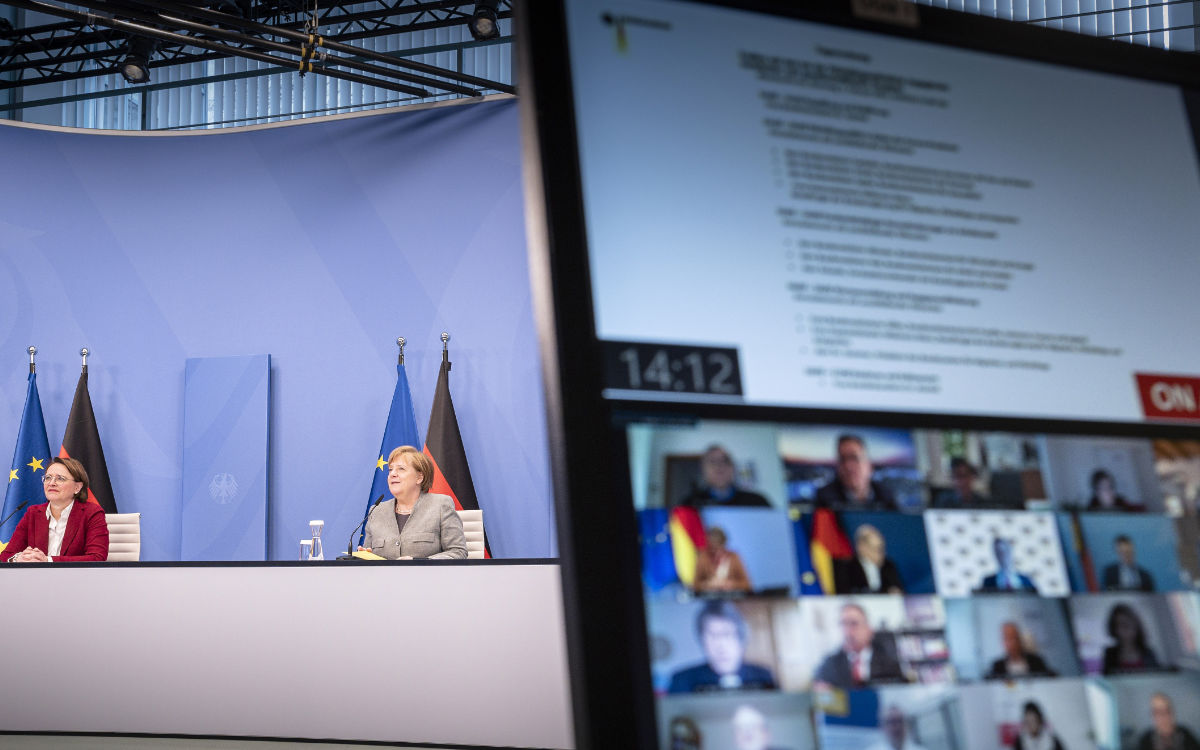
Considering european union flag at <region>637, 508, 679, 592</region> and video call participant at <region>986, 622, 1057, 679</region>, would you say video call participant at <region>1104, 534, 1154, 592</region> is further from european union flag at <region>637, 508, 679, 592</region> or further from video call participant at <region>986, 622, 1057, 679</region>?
european union flag at <region>637, 508, 679, 592</region>

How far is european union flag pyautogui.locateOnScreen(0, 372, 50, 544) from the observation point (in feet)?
20.3

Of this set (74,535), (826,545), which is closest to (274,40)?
(74,535)

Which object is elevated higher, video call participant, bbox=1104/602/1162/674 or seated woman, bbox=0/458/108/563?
seated woman, bbox=0/458/108/563

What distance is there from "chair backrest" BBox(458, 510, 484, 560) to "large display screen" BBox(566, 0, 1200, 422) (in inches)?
172

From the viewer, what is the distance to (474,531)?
506 centimetres

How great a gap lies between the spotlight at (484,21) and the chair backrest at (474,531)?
3.82m

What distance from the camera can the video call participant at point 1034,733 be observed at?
1.94 ft

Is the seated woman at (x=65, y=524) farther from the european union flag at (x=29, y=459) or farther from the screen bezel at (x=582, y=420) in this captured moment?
the screen bezel at (x=582, y=420)

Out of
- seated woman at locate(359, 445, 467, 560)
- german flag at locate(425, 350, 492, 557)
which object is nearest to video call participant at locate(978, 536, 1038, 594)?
seated woman at locate(359, 445, 467, 560)

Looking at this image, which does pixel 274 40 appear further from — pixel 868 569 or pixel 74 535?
pixel 868 569

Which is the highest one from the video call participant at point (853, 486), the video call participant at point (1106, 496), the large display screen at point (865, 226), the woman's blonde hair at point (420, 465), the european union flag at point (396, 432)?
the european union flag at point (396, 432)

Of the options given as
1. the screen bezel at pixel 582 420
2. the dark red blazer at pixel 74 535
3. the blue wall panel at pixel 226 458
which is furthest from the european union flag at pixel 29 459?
the screen bezel at pixel 582 420

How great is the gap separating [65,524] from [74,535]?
0.49ft

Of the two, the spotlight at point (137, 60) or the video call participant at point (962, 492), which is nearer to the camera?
the video call participant at point (962, 492)
